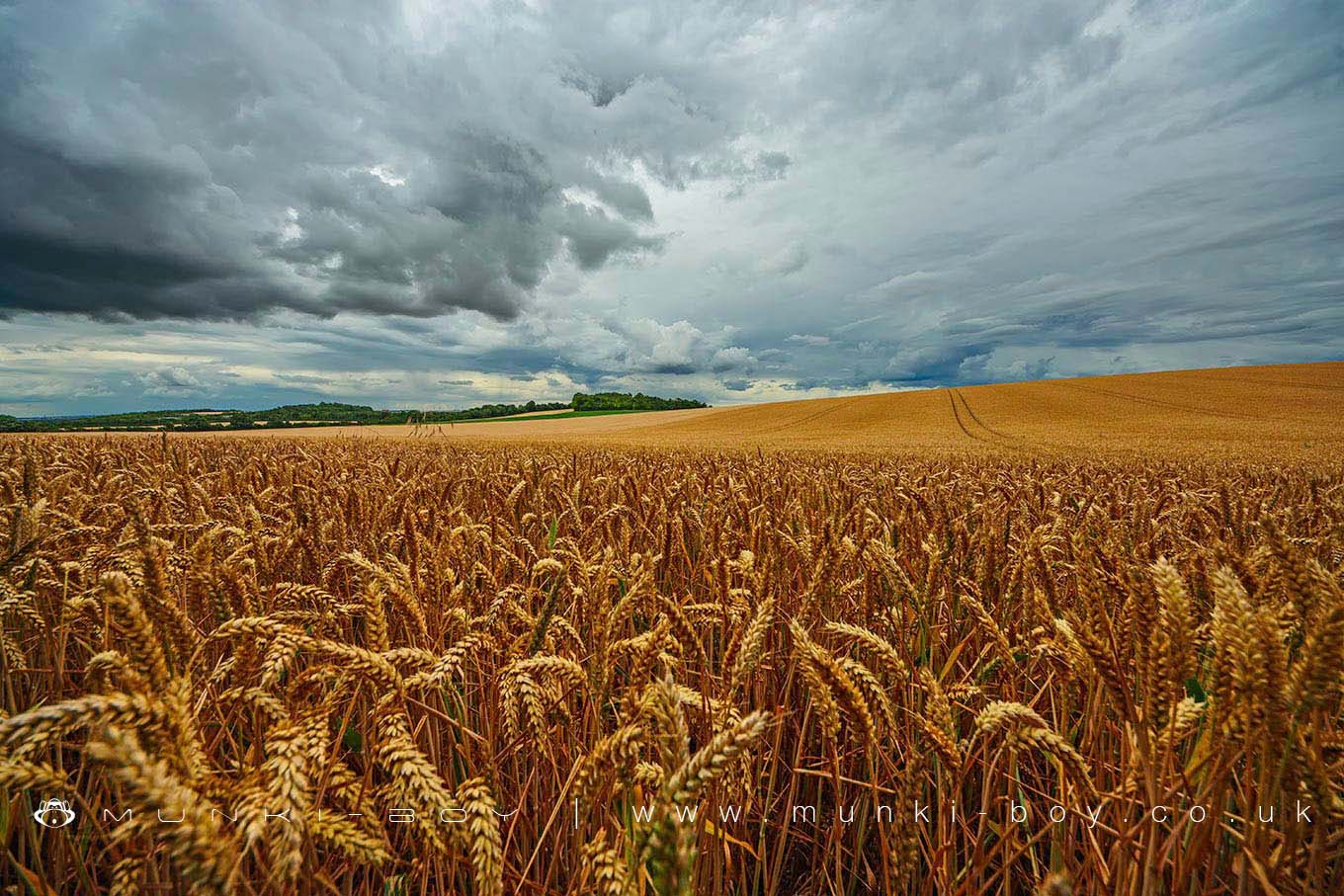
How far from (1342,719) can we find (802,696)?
6.83 feet

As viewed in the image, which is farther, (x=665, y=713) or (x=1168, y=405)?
(x=1168, y=405)

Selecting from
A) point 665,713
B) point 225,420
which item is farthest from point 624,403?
point 665,713

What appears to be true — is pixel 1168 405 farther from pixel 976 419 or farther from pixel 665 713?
pixel 665 713

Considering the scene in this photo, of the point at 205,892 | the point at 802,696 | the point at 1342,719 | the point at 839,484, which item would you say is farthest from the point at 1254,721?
the point at 839,484

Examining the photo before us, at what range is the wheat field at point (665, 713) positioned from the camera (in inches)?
38.2

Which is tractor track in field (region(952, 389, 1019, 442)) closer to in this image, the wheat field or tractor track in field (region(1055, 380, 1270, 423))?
tractor track in field (region(1055, 380, 1270, 423))

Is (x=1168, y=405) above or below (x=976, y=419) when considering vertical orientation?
above

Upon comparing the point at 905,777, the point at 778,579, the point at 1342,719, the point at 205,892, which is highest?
the point at 205,892

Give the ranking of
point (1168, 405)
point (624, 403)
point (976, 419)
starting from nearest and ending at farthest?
point (976, 419), point (1168, 405), point (624, 403)

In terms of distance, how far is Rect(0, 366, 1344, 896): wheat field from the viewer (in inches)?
38.2

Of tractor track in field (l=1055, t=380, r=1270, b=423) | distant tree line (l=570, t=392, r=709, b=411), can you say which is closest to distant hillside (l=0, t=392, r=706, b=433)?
distant tree line (l=570, t=392, r=709, b=411)

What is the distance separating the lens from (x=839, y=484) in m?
5.80

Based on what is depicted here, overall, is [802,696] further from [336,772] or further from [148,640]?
[148,640]

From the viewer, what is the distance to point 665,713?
0.85 metres
